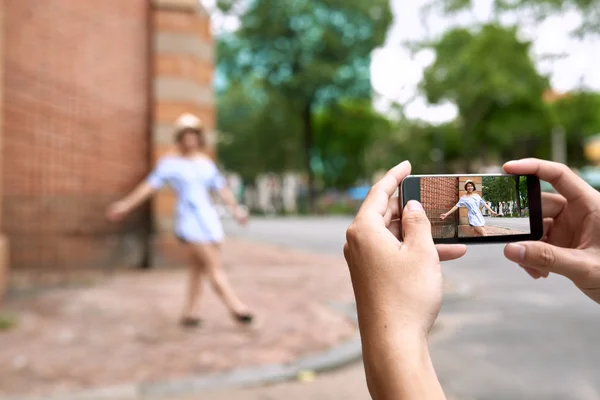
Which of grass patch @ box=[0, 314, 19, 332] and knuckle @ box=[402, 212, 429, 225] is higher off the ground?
knuckle @ box=[402, 212, 429, 225]

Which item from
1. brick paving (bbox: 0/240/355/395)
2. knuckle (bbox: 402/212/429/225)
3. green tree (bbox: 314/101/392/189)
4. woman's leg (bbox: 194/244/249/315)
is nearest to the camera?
knuckle (bbox: 402/212/429/225)

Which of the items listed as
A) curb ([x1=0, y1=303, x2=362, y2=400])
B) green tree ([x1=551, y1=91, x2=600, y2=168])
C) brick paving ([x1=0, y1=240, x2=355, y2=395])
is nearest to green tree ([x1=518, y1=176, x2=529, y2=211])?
curb ([x1=0, y1=303, x2=362, y2=400])

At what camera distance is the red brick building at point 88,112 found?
26.9 ft

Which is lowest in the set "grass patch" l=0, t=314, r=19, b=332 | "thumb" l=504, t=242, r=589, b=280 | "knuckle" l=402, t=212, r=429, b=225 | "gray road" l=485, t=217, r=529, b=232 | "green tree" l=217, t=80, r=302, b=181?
"grass patch" l=0, t=314, r=19, b=332

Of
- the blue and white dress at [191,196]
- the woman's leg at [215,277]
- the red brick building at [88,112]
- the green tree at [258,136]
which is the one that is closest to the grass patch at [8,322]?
the blue and white dress at [191,196]

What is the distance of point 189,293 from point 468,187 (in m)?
4.54

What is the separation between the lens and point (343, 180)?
54.4 meters

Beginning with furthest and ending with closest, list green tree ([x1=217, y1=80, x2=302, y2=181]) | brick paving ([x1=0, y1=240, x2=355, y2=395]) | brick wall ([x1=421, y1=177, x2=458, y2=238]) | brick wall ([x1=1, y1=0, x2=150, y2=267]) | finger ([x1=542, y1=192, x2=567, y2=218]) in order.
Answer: green tree ([x1=217, y1=80, x2=302, y2=181])
brick wall ([x1=1, y1=0, x2=150, y2=267])
brick paving ([x1=0, y1=240, x2=355, y2=395])
finger ([x1=542, y1=192, x2=567, y2=218])
brick wall ([x1=421, y1=177, x2=458, y2=238])

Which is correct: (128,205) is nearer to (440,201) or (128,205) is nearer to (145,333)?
(145,333)

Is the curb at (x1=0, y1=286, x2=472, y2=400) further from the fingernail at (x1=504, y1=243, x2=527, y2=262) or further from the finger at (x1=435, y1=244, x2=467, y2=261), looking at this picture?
the finger at (x1=435, y1=244, x2=467, y2=261)

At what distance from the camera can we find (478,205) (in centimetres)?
132

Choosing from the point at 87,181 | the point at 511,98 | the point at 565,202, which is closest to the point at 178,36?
the point at 87,181

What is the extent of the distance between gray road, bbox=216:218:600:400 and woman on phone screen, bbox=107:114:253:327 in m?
1.55

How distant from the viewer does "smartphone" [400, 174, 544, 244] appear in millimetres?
1283
